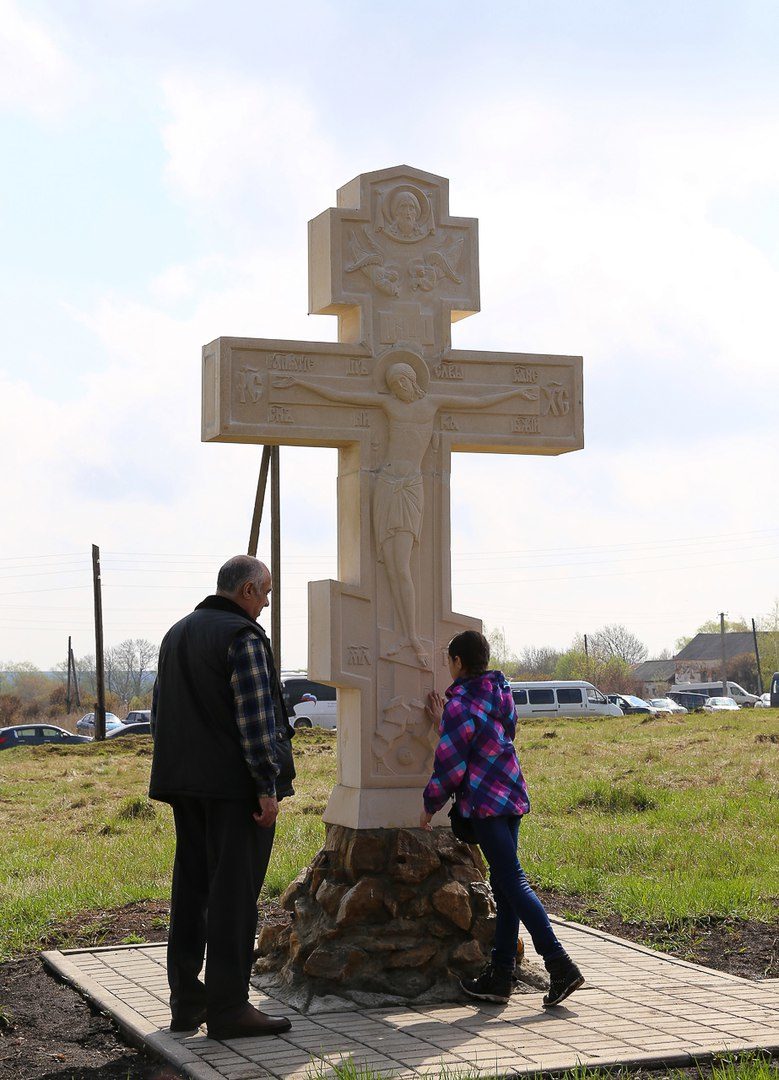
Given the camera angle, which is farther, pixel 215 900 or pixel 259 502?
pixel 259 502

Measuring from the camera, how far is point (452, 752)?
5.97 m

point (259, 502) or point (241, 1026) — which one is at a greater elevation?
point (259, 502)

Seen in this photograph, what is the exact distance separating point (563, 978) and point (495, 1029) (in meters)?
0.39

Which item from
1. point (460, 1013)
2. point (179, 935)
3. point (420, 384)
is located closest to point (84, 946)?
point (179, 935)

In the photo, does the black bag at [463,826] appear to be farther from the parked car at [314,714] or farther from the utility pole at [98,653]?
the parked car at [314,714]

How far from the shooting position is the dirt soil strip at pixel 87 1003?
204 inches

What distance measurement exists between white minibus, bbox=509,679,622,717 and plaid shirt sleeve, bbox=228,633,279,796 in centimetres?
3894

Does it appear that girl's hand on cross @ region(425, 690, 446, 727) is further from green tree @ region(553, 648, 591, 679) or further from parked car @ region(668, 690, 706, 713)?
green tree @ region(553, 648, 591, 679)

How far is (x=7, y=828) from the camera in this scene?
1367cm

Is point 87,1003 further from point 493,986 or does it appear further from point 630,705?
point 630,705

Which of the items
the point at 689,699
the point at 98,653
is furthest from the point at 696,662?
the point at 98,653

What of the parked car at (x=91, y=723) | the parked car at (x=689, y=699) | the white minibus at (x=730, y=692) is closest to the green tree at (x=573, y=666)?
the white minibus at (x=730, y=692)

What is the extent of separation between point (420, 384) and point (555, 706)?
38271mm

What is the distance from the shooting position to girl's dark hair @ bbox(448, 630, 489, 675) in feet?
20.2
